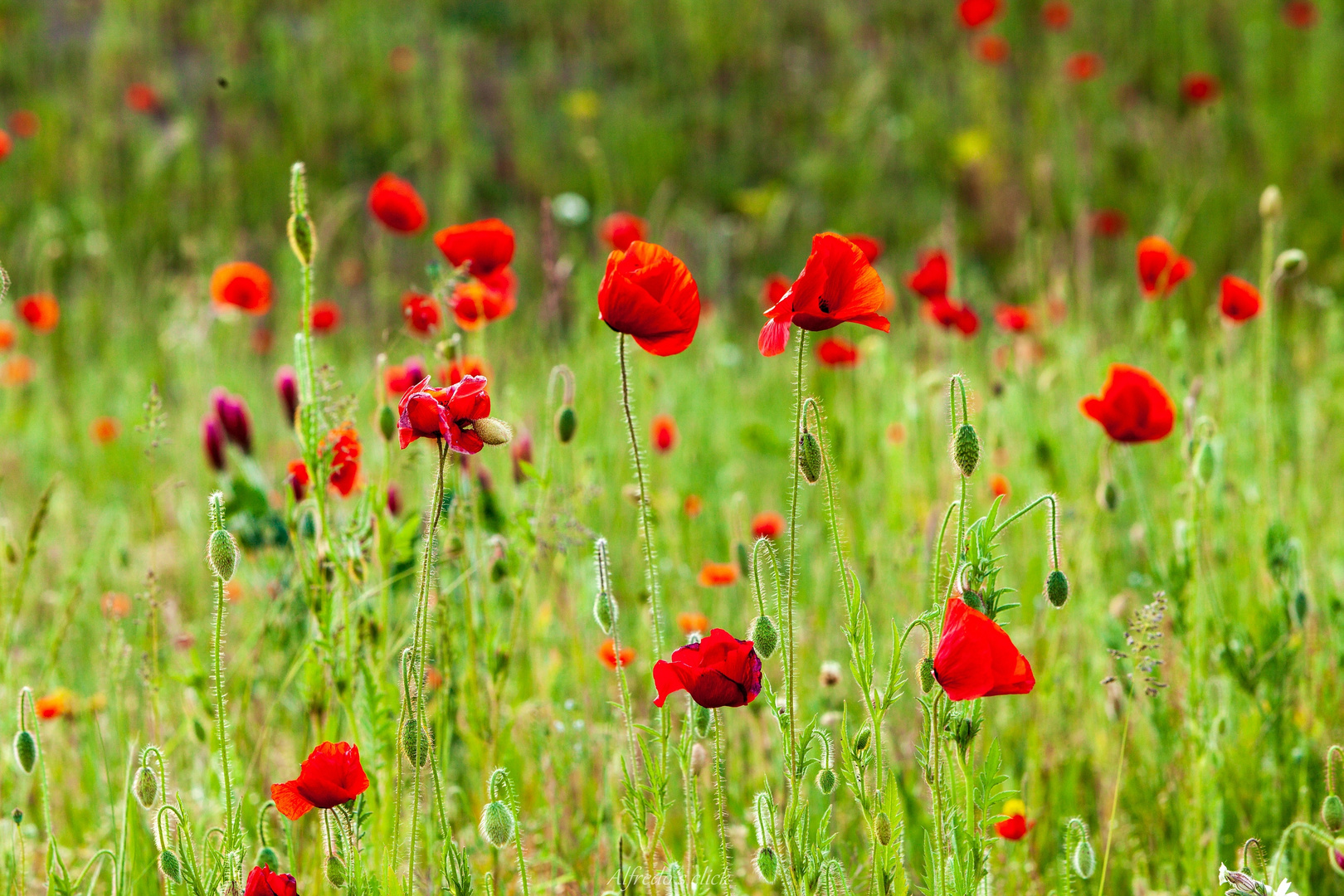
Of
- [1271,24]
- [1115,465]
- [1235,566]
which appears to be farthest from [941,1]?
[1235,566]

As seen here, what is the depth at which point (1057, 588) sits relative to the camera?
95cm

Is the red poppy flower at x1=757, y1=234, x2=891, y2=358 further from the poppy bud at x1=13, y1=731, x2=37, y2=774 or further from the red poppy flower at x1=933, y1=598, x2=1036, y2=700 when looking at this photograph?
the poppy bud at x1=13, y1=731, x2=37, y2=774

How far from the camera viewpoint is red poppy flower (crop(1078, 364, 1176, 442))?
1319mm

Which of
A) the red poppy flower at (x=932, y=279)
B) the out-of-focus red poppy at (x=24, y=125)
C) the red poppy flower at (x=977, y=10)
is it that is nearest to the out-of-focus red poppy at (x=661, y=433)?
the red poppy flower at (x=932, y=279)

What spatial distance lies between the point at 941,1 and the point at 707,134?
236 cm

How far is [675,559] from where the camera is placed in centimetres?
191

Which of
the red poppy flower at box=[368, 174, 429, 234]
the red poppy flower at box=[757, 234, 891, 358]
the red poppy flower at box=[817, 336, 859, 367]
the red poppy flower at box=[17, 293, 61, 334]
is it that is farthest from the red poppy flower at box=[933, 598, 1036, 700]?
the red poppy flower at box=[17, 293, 61, 334]

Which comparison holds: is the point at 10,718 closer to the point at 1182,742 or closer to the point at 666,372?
the point at 1182,742

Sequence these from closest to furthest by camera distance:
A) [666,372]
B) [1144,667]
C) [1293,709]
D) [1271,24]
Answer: [1144,667], [1293,709], [666,372], [1271,24]

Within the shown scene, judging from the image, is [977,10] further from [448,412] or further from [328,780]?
[328,780]

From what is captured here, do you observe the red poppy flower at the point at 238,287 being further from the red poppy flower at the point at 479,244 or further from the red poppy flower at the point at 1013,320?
the red poppy flower at the point at 1013,320

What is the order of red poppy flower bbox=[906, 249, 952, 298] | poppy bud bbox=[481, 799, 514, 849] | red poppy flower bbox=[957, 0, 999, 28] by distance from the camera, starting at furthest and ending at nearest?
red poppy flower bbox=[957, 0, 999, 28] → red poppy flower bbox=[906, 249, 952, 298] → poppy bud bbox=[481, 799, 514, 849]

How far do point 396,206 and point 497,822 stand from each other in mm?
1064

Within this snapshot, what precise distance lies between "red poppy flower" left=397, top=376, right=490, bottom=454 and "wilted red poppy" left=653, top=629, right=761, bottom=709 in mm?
220
